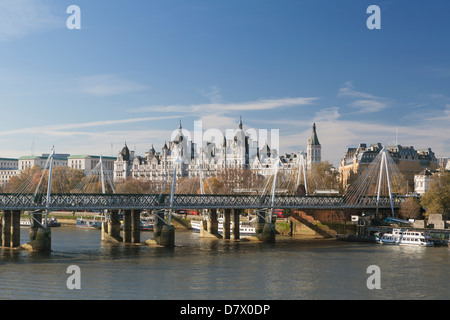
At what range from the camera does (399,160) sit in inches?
5851

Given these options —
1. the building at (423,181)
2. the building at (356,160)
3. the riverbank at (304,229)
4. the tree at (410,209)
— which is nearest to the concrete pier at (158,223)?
the riverbank at (304,229)

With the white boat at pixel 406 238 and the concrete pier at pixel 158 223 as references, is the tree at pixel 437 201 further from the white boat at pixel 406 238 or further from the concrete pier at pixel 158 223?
the concrete pier at pixel 158 223

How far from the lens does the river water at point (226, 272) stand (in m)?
40.2

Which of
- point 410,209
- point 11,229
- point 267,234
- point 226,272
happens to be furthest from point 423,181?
point 11,229

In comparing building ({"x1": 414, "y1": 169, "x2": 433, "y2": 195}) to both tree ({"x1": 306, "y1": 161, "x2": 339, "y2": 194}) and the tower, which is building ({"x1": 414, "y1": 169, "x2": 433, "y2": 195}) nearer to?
tree ({"x1": 306, "y1": 161, "x2": 339, "y2": 194})

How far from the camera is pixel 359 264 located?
5391cm

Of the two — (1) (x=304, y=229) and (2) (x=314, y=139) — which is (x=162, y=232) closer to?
(1) (x=304, y=229)

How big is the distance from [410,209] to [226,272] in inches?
1855

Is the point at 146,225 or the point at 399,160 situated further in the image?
the point at 399,160

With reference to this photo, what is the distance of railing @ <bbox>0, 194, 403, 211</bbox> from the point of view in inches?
2509

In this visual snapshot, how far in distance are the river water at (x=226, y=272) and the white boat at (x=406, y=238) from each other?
8.90 feet

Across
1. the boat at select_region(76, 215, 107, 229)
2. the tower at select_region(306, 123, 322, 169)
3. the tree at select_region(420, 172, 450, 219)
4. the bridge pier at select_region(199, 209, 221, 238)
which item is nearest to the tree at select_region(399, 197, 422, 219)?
the tree at select_region(420, 172, 450, 219)

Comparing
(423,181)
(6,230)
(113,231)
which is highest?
(423,181)
